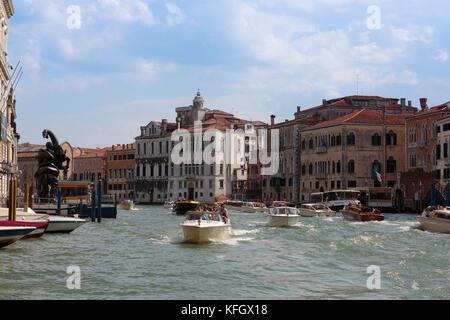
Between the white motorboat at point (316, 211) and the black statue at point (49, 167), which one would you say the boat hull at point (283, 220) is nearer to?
the black statue at point (49, 167)

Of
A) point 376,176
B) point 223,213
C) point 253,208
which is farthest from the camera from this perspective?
point 253,208

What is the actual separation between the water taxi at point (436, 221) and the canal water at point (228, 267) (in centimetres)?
173

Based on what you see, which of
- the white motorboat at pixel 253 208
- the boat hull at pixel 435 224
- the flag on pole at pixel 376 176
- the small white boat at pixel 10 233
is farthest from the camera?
the white motorboat at pixel 253 208

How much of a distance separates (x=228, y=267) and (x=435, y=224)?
14818 mm

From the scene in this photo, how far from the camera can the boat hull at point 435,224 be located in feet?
95.2

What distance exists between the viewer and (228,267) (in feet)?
57.7

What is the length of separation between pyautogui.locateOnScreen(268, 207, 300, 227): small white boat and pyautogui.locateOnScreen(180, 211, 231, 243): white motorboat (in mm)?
9718

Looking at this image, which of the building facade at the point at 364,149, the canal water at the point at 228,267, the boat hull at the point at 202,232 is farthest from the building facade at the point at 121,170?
the boat hull at the point at 202,232

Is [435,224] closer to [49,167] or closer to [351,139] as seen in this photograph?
[49,167]

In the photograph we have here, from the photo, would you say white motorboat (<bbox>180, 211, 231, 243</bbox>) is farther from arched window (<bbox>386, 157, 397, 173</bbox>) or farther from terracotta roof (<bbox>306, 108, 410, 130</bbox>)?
terracotta roof (<bbox>306, 108, 410, 130</bbox>)

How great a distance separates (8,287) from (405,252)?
11653mm

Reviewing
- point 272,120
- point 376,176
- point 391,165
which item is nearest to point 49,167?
point 376,176

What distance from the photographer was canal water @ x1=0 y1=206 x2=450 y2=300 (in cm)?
1397
